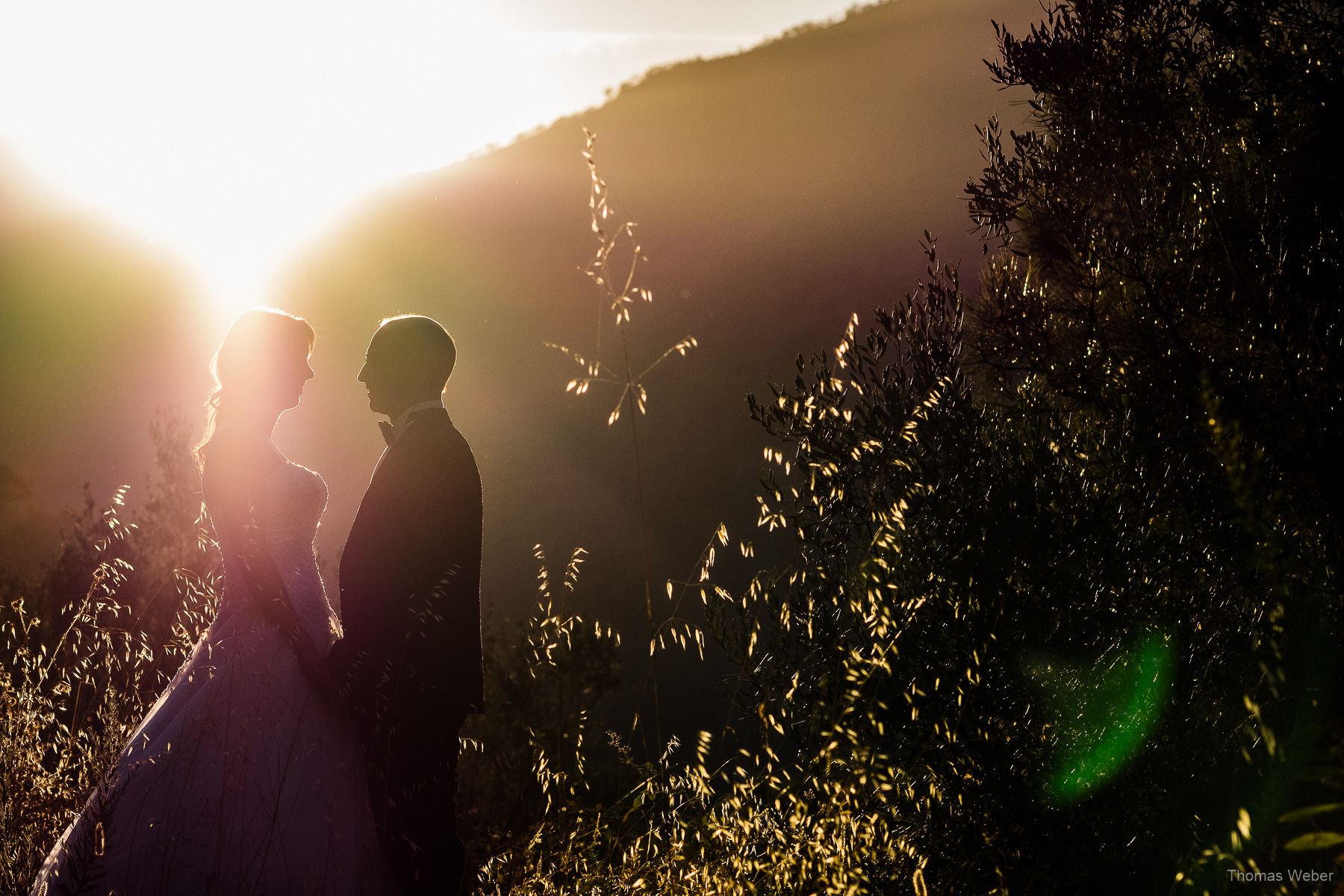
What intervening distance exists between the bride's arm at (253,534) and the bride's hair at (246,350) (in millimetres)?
205

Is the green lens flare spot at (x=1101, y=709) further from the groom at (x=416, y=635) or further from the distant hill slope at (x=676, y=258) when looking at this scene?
the distant hill slope at (x=676, y=258)

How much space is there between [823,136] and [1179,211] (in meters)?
45.7

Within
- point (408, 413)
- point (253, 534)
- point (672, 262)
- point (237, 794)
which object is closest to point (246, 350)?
point (253, 534)

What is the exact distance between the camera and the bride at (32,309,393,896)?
219 centimetres

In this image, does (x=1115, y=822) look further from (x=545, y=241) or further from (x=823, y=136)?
(x=823, y=136)

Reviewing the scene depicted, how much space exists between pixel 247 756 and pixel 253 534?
790mm

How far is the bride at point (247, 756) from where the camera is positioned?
219 cm

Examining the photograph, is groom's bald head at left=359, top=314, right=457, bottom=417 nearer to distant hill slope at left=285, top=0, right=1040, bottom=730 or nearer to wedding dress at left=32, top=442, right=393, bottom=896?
wedding dress at left=32, top=442, right=393, bottom=896

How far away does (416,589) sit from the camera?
246cm

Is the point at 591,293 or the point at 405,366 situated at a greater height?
the point at 405,366

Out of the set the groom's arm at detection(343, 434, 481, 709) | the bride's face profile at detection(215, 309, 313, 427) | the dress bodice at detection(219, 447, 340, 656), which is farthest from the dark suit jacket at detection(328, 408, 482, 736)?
the bride's face profile at detection(215, 309, 313, 427)

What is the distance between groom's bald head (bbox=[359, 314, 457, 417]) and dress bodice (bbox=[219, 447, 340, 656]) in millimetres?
497

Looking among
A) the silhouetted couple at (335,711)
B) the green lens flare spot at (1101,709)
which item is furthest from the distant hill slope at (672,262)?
the silhouetted couple at (335,711)

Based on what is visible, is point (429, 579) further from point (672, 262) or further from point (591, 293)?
point (672, 262)
